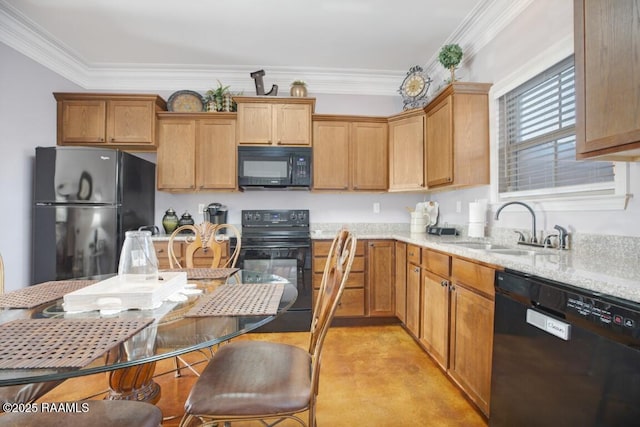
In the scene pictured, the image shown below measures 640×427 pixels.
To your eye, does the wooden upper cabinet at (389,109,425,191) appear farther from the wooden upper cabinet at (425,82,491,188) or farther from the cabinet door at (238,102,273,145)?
the cabinet door at (238,102,273,145)

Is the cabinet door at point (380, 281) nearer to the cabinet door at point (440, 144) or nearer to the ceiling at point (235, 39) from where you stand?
the cabinet door at point (440, 144)

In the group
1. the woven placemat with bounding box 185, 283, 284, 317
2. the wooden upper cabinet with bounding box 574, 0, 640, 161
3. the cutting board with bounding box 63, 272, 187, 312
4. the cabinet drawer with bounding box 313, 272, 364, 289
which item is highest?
the wooden upper cabinet with bounding box 574, 0, 640, 161

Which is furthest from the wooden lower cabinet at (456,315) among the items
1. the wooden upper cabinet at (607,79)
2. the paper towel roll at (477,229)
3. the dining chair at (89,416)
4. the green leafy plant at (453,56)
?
the green leafy plant at (453,56)

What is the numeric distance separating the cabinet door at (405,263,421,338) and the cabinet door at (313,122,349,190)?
47.5 inches

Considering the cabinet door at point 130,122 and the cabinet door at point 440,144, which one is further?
the cabinet door at point 130,122

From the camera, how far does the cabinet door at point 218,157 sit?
3266 millimetres

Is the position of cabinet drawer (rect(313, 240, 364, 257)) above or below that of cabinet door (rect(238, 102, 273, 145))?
below

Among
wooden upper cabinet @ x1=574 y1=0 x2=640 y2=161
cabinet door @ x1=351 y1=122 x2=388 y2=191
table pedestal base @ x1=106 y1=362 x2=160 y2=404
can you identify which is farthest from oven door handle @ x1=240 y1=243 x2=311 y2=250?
wooden upper cabinet @ x1=574 y1=0 x2=640 y2=161

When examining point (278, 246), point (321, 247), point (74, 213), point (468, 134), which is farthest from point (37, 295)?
point (468, 134)

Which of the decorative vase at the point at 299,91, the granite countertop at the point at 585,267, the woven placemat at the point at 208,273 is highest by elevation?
the decorative vase at the point at 299,91

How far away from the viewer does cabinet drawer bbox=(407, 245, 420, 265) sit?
2502 millimetres

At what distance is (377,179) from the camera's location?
3.40 meters

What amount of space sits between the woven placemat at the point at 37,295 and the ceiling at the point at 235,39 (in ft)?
7.29

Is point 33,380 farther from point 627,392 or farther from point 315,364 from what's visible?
point 627,392
